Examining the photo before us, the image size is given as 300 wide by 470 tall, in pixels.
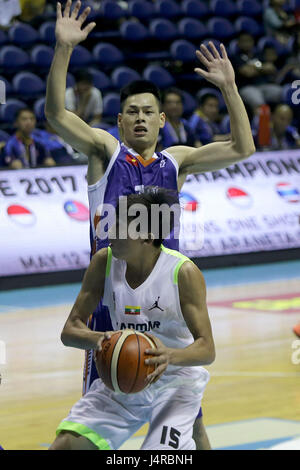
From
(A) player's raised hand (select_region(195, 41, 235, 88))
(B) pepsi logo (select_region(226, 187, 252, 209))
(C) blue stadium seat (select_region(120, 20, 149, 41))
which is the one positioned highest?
(C) blue stadium seat (select_region(120, 20, 149, 41))

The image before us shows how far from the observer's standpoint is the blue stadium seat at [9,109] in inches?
495

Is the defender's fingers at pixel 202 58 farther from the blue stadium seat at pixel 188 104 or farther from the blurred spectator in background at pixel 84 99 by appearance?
the blue stadium seat at pixel 188 104

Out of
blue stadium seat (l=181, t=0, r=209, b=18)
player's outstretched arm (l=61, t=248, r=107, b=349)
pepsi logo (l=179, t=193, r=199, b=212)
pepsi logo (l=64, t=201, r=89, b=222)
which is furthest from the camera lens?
blue stadium seat (l=181, t=0, r=209, b=18)

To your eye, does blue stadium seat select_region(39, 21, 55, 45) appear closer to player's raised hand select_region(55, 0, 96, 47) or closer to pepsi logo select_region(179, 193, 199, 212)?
pepsi logo select_region(179, 193, 199, 212)

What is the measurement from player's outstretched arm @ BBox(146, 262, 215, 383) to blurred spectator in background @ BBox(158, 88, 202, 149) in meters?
7.18

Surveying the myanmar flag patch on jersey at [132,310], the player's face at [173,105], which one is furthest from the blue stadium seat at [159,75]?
the myanmar flag patch on jersey at [132,310]

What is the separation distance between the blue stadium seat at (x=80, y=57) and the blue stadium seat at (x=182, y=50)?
1660mm

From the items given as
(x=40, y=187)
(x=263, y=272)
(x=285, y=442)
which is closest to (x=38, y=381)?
(x=285, y=442)

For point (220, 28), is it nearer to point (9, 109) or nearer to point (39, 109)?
point (39, 109)

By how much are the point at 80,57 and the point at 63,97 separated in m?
9.81

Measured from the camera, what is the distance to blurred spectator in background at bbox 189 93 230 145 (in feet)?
39.7

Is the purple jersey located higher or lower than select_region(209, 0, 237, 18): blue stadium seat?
lower

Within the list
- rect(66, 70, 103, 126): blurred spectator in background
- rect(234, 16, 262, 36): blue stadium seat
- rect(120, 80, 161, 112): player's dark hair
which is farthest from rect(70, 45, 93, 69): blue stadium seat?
rect(120, 80, 161, 112): player's dark hair

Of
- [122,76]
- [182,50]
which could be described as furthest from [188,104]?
[182,50]
